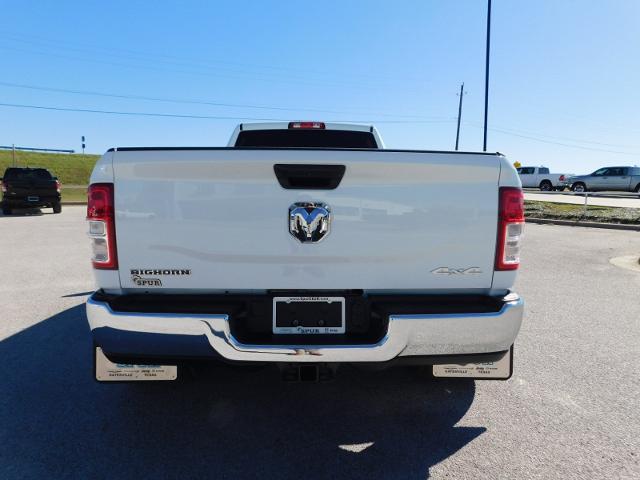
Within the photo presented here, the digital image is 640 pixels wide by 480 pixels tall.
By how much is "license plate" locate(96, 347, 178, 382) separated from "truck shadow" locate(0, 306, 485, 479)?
34 cm

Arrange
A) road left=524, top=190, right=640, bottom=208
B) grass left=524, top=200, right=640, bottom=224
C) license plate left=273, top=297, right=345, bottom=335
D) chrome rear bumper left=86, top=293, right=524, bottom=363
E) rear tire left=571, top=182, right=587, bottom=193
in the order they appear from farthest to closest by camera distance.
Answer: rear tire left=571, top=182, right=587, bottom=193 < road left=524, top=190, right=640, bottom=208 < grass left=524, top=200, right=640, bottom=224 < license plate left=273, top=297, right=345, bottom=335 < chrome rear bumper left=86, top=293, right=524, bottom=363

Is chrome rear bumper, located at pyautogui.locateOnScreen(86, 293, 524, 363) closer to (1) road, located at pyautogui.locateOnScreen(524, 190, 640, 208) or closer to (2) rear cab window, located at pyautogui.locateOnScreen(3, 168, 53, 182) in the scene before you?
(2) rear cab window, located at pyautogui.locateOnScreen(3, 168, 53, 182)

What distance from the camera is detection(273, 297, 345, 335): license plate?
2455 millimetres

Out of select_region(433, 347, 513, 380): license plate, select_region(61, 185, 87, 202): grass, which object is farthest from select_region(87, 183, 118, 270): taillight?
select_region(61, 185, 87, 202): grass

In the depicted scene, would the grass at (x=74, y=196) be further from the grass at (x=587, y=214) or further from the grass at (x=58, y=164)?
the grass at (x=58, y=164)

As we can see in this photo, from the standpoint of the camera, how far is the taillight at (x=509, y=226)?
245cm

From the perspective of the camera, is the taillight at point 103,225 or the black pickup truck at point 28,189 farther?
the black pickup truck at point 28,189

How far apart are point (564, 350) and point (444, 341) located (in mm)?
2331

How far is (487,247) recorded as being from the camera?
8.04 feet

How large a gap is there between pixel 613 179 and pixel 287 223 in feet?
112

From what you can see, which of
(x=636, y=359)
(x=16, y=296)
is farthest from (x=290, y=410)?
(x=16, y=296)

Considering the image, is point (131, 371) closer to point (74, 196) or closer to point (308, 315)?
point (308, 315)

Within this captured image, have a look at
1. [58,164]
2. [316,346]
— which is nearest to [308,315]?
[316,346]

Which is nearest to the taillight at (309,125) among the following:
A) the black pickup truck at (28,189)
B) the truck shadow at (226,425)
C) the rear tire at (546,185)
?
the truck shadow at (226,425)
